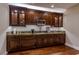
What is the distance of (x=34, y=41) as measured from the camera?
5.31ft

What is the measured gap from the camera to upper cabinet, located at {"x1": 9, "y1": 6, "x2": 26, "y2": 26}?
1.46 metres

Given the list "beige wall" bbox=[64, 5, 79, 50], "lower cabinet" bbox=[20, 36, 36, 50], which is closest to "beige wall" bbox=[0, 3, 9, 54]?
"lower cabinet" bbox=[20, 36, 36, 50]

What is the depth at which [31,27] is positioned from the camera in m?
1.57

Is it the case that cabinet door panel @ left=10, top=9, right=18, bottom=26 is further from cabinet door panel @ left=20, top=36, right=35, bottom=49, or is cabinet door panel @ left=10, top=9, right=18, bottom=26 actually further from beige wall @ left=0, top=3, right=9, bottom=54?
cabinet door panel @ left=20, top=36, right=35, bottom=49

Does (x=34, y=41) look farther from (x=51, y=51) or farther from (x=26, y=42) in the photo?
(x=51, y=51)

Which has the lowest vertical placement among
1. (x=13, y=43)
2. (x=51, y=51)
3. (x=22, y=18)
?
(x=51, y=51)

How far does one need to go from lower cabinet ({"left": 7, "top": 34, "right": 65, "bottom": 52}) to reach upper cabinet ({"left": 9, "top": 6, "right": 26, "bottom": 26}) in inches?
9.2

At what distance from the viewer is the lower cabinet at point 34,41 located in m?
1.60

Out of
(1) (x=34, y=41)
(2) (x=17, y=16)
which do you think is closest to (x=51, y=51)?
(1) (x=34, y=41)

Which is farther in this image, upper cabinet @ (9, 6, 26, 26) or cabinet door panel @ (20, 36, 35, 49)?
cabinet door panel @ (20, 36, 35, 49)

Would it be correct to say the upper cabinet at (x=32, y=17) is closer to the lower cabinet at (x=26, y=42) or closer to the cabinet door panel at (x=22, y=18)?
the cabinet door panel at (x=22, y=18)

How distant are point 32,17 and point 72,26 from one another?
65cm

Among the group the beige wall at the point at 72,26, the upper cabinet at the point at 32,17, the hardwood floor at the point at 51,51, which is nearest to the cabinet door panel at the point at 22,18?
the upper cabinet at the point at 32,17
